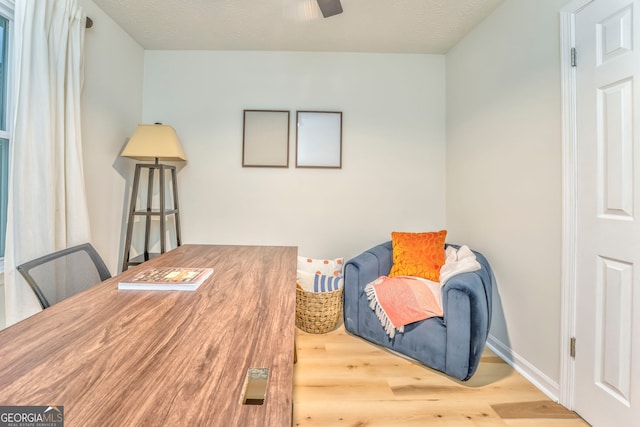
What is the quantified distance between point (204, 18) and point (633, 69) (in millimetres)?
2638

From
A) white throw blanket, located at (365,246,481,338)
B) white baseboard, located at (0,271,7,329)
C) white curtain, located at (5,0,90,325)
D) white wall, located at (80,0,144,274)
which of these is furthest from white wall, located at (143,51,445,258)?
white baseboard, located at (0,271,7,329)

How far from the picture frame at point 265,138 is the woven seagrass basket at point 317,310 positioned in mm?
1267

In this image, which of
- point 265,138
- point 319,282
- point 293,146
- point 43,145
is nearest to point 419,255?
point 319,282

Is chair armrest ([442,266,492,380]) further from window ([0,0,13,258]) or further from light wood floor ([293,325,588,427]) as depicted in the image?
window ([0,0,13,258])

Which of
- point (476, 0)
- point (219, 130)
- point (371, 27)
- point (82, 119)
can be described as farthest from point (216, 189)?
point (476, 0)

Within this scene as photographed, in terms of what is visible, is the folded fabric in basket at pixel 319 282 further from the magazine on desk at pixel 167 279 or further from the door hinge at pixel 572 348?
the door hinge at pixel 572 348

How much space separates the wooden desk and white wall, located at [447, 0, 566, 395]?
1603 millimetres

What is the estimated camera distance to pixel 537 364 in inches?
65.8

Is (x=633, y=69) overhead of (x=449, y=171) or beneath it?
overhead

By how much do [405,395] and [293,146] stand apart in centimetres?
217

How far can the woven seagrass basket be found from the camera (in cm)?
218

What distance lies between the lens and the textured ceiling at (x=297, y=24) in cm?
199

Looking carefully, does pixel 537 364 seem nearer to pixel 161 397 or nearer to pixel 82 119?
pixel 161 397

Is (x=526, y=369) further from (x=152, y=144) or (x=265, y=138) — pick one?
(x=152, y=144)
